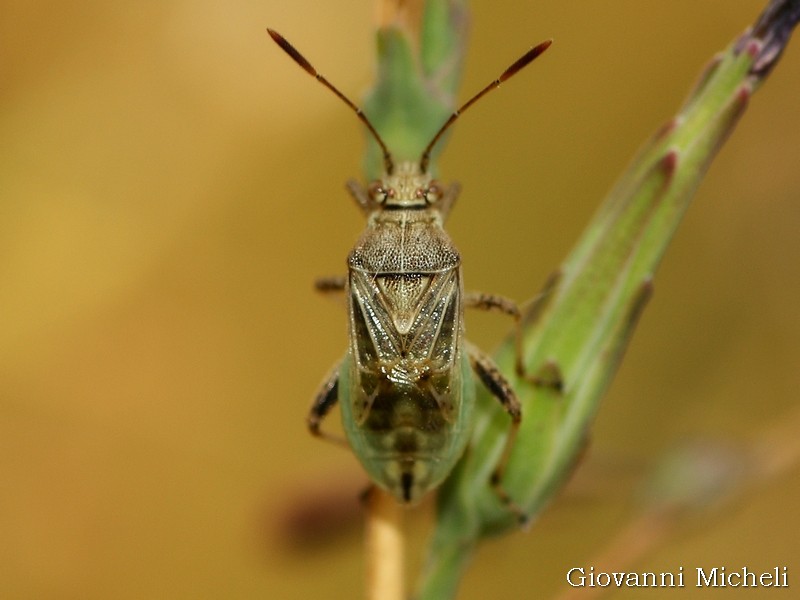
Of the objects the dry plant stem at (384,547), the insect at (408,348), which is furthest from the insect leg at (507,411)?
the dry plant stem at (384,547)

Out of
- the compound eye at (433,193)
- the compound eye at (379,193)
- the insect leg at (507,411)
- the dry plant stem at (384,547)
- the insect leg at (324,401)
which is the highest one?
the compound eye at (433,193)

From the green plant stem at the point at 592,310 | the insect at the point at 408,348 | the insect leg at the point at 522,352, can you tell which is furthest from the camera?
the insect at the point at 408,348

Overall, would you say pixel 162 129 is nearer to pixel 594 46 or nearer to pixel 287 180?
pixel 287 180

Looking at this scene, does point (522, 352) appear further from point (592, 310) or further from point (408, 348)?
point (408, 348)

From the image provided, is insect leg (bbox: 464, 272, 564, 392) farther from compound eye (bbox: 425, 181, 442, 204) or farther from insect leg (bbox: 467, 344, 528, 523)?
compound eye (bbox: 425, 181, 442, 204)

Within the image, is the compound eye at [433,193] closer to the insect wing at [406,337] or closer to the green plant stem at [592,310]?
the insect wing at [406,337]

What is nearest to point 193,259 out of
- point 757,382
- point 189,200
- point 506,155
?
point 189,200
